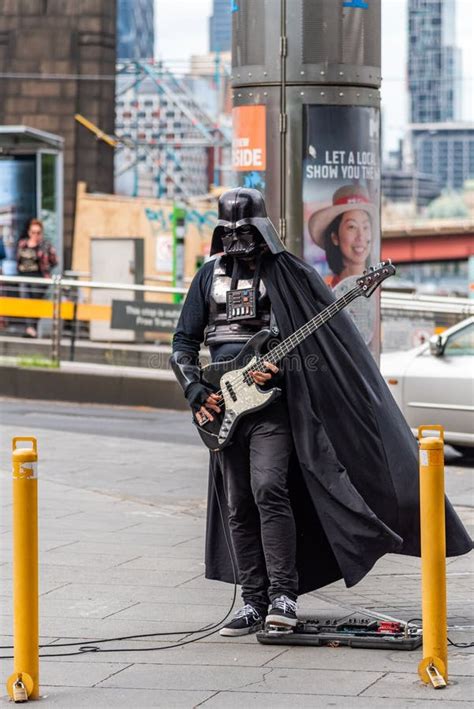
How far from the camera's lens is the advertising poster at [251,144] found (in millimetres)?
9000

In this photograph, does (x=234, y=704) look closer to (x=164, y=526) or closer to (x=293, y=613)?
(x=293, y=613)

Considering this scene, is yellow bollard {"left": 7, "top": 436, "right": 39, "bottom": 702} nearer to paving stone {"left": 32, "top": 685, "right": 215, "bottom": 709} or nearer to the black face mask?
paving stone {"left": 32, "top": 685, "right": 215, "bottom": 709}

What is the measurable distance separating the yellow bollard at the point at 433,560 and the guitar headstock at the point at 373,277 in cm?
87

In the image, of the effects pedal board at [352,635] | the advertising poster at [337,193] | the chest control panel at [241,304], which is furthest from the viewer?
the advertising poster at [337,193]

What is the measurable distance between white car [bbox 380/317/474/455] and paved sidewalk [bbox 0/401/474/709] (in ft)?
4.15

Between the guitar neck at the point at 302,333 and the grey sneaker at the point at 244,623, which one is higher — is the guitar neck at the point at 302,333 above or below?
above

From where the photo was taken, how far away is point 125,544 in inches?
332

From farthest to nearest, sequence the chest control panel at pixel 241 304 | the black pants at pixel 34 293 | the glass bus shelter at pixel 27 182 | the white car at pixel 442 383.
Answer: the glass bus shelter at pixel 27 182 < the black pants at pixel 34 293 < the white car at pixel 442 383 < the chest control panel at pixel 241 304

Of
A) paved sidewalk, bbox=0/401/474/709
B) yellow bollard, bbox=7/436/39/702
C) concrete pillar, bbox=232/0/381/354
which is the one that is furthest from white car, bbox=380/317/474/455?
yellow bollard, bbox=7/436/39/702

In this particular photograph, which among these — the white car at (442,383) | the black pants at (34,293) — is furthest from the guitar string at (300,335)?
the black pants at (34,293)

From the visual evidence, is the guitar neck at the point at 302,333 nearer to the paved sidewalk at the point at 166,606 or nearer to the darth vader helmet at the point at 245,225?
the darth vader helmet at the point at 245,225

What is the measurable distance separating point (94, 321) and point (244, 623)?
469 inches

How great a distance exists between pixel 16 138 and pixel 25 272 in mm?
2982

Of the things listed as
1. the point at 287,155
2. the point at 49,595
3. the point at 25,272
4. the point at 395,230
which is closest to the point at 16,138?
the point at 25,272
